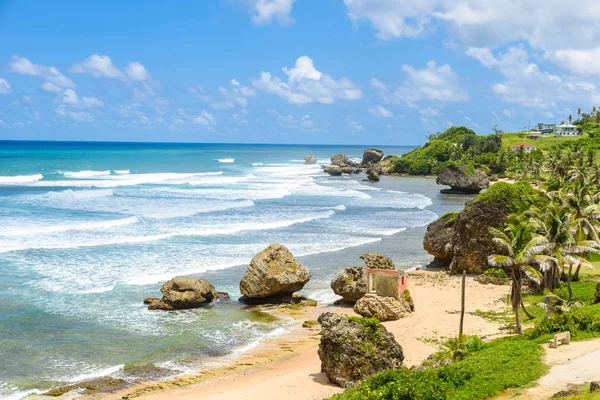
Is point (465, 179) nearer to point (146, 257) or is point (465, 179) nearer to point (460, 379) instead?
point (146, 257)

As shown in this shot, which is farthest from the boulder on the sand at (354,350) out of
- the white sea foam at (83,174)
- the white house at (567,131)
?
the white house at (567,131)

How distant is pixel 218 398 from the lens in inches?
750

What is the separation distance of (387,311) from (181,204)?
38.0m

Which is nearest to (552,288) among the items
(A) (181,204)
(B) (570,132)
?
(A) (181,204)

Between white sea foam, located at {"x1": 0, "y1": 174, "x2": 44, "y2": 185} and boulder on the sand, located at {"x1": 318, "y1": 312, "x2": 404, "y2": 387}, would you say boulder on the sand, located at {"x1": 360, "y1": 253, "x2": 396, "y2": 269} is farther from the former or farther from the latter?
white sea foam, located at {"x1": 0, "y1": 174, "x2": 44, "y2": 185}

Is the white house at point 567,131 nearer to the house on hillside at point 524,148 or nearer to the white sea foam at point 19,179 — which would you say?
the house on hillside at point 524,148

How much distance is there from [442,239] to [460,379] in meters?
23.0

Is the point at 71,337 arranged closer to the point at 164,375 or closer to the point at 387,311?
the point at 164,375

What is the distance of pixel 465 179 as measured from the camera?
86.9 metres

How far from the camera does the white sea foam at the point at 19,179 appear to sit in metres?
81.8

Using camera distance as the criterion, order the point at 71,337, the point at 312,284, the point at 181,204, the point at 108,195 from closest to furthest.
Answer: the point at 71,337 → the point at 312,284 → the point at 181,204 → the point at 108,195

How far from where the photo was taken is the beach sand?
1962 cm

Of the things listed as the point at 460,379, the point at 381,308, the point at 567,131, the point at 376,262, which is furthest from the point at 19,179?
the point at 567,131

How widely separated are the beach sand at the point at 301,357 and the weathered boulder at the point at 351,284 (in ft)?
2.92
